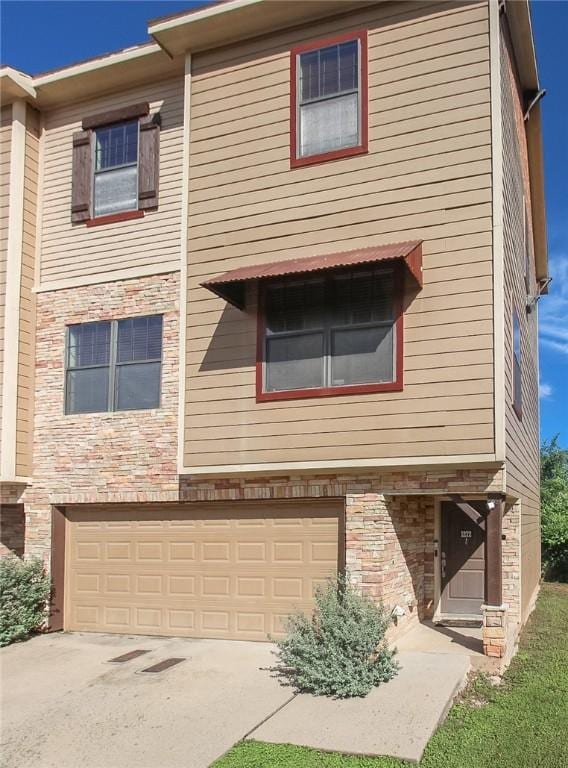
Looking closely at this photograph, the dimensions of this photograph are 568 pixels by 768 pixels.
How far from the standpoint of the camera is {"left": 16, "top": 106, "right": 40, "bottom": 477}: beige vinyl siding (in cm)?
1187

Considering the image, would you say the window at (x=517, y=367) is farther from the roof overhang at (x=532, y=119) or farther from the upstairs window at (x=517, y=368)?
the roof overhang at (x=532, y=119)

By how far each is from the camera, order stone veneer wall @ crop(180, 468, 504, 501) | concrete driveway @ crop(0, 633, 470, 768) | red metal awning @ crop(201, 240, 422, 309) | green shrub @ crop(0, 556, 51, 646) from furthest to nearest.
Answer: green shrub @ crop(0, 556, 51, 646) < red metal awning @ crop(201, 240, 422, 309) < stone veneer wall @ crop(180, 468, 504, 501) < concrete driveway @ crop(0, 633, 470, 768)

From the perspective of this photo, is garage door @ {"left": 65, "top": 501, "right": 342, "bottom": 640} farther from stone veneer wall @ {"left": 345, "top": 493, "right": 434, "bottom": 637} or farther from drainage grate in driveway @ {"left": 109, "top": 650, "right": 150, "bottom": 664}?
drainage grate in driveway @ {"left": 109, "top": 650, "right": 150, "bottom": 664}

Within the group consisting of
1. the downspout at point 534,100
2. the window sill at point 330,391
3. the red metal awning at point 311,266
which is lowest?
the window sill at point 330,391

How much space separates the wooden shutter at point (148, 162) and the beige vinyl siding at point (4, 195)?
91.2 inches

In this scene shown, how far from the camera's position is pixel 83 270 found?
12094 millimetres

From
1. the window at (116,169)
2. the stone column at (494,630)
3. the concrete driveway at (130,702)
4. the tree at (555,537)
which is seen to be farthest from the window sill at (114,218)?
the tree at (555,537)

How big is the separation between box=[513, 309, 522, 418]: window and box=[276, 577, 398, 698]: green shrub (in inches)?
155

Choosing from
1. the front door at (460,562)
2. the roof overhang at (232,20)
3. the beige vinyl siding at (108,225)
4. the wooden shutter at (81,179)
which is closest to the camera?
the roof overhang at (232,20)

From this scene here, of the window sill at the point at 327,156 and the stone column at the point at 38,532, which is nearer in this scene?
the window sill at the point at 327,156

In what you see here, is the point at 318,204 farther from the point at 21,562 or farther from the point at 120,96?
the point at 21,562

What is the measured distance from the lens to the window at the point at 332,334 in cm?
954

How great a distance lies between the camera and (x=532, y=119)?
14.8 m

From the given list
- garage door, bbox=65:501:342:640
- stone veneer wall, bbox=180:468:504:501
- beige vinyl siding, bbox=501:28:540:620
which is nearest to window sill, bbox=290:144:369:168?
beige vinyl siding, bbox=501:28:540:620
